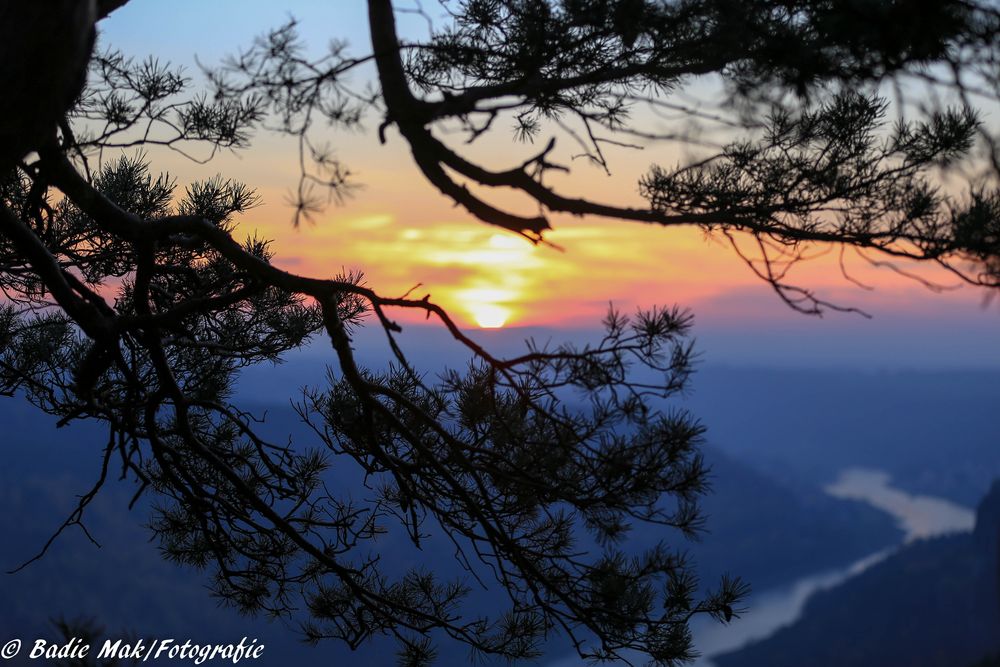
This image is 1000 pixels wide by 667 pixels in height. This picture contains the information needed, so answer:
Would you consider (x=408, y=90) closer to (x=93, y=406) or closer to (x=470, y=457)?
(x=470, y=457)

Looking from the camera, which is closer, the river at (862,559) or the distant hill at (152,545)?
the river at (862,559)

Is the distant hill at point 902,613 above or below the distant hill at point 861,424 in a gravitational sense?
below

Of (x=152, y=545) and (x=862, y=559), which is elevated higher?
(x=152, y=545)

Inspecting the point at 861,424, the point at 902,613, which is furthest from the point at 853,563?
the point at 902,613

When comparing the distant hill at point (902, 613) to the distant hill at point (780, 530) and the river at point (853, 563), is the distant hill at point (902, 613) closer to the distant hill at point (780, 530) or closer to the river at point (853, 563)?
the river at point (853, 563)

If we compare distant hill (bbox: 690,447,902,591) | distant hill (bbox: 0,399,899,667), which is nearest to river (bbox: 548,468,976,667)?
distant hill (bbox: 690,447,902,591)

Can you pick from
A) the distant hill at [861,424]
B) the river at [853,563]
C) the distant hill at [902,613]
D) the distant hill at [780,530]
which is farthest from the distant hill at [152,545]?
the distant hill at [902,613]

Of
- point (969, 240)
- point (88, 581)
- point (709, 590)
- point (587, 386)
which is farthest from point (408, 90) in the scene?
point (88, 581)

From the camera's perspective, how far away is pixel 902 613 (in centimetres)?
1059

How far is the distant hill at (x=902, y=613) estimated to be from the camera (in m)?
8.34

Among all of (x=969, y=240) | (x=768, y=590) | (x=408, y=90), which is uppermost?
(x=768, y=590)

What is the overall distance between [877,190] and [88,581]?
31261 mm

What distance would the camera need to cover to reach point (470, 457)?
1.87m

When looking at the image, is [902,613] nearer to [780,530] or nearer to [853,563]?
[780,530]
